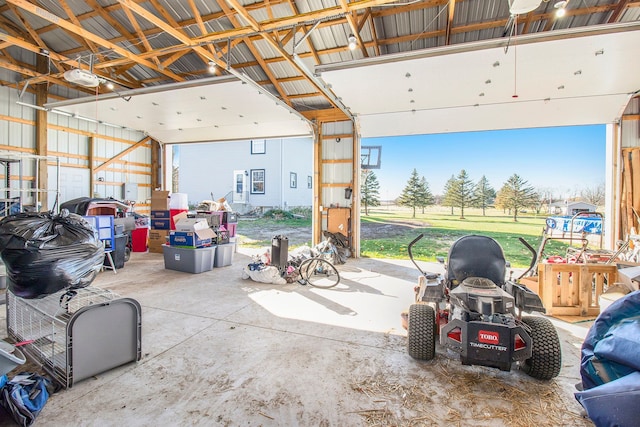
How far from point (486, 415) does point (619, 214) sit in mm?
7355

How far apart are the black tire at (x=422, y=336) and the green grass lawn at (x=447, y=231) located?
6.28m

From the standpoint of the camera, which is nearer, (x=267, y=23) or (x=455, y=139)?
(x=267, y=23)

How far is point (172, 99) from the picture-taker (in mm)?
6840

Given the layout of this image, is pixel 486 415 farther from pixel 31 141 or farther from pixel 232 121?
pixel 31 141

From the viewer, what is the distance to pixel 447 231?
12.9m

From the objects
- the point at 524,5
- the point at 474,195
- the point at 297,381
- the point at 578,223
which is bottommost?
the point at 297,381

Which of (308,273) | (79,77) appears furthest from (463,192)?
(79,77)

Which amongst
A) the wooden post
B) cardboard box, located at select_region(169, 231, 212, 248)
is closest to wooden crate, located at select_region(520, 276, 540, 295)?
cardboard box, located at select_region(169, 231, 212, 248)

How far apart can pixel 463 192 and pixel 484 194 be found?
81 centimetres

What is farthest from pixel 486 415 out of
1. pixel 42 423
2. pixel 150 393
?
pixel 42 423

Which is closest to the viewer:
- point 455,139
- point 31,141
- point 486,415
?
point 486,415

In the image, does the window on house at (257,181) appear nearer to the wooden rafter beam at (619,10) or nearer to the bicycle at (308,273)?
the bicycle at (308,273)

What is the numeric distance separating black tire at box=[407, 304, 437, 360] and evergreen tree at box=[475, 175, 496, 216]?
11203 millimetres

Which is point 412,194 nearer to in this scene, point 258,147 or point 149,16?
point 258,147
